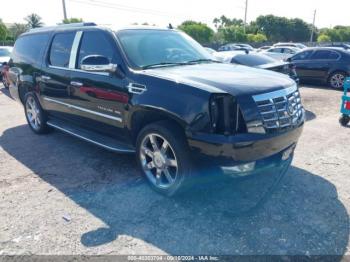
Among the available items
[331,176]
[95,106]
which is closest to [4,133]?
[95,106]

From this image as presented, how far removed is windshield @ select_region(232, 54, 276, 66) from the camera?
28.1 feet

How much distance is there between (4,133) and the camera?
6.66m

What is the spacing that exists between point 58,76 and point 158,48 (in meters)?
1.77

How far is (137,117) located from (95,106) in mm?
917

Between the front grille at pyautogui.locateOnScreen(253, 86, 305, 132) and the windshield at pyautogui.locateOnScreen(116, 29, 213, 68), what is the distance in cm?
144

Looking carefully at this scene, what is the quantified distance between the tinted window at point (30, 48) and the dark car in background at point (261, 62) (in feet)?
13.4

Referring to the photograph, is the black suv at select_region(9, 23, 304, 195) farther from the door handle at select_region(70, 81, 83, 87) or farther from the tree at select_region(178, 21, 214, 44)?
the tree at select_region(178, 21, 214, 44)

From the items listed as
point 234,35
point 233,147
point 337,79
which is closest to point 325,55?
point 337,79

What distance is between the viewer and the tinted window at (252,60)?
8.58 metres

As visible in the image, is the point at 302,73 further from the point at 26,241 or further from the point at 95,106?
the point at 26,241

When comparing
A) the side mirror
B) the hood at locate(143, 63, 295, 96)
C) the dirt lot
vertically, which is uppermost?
the side mirror

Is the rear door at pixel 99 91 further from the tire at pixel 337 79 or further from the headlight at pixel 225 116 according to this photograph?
the tire at pixel 337 79

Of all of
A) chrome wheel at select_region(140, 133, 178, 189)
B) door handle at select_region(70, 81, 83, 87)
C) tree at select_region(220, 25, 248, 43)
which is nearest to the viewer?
chrome wheel at select_region(140, 133, 178, 189)

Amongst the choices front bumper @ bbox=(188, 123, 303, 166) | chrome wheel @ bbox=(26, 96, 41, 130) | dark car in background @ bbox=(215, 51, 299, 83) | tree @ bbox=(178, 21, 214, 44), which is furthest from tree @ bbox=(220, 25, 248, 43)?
front bumper @ bbox=(188, 123, 303, 166)
